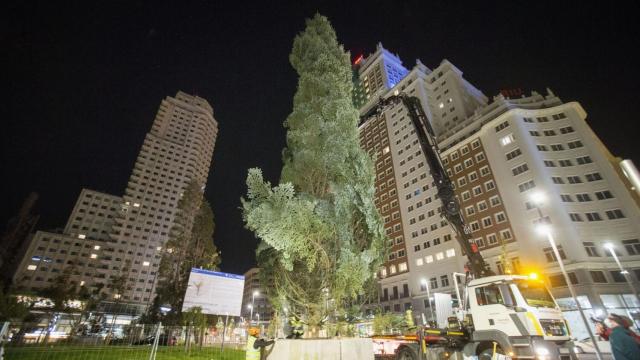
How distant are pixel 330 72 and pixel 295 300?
10.8 m

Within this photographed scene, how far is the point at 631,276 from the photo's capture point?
108ft

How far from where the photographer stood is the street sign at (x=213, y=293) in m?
13.7

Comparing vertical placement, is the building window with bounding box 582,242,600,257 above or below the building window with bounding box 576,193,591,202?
below

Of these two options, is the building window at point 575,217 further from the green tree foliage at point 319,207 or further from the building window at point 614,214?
the green tree foliage at point 319,207

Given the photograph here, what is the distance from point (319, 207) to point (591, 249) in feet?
137

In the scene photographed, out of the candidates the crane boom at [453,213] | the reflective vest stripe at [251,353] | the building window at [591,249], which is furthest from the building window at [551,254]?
the reflective vest stripe at [251,353]

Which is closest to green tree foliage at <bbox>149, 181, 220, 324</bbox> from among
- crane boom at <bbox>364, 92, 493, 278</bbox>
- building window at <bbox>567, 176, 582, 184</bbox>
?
crane boom at <bbox>364, 92, 493, 278</bbox>

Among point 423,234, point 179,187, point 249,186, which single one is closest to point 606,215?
point 423,234

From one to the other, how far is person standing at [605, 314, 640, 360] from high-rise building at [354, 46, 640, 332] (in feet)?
68.0

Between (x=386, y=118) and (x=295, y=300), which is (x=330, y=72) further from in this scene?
(x=386, y=118)

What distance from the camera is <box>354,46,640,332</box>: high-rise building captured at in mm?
35000

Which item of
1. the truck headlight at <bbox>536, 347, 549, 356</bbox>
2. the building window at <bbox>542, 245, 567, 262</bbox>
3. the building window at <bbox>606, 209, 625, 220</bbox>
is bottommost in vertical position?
the truck headlight at <bbox>536, 347, 549, 356</bbox>

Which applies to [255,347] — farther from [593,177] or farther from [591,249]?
[593,177]

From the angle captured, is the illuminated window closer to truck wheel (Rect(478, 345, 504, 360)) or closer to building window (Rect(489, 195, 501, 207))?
building window (Rect(489, 195, 501, 207))
